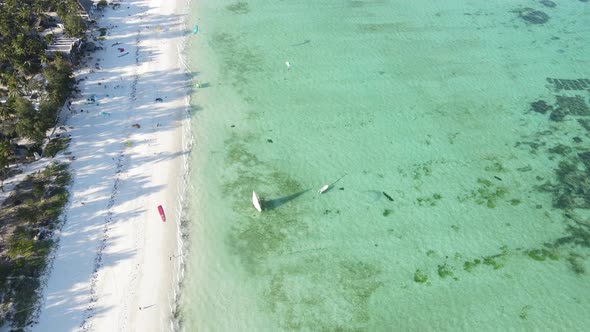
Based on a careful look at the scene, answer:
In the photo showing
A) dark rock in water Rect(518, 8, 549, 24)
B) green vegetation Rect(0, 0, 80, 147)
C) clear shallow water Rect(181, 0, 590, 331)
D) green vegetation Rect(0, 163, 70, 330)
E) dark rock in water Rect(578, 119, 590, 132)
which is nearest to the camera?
green vegetation Rect(0, 163, 70, 330)

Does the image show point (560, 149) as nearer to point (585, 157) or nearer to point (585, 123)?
point (585, 157)

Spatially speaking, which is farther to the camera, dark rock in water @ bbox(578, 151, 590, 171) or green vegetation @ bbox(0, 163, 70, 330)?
dark rock in water @ bbox(578, 151, 590, 171)

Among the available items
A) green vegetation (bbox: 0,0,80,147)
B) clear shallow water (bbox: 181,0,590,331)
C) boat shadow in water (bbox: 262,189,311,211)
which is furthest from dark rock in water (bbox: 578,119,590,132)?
green vegetation (bbox: 0,0,80,147)

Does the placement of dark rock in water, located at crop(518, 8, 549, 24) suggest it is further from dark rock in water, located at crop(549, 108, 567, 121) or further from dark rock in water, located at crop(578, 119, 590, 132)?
dark rock in water, located at crop(578, 119, 590, 132)

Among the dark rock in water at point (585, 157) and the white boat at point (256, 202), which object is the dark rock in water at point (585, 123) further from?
the white boat at point (256, 202)

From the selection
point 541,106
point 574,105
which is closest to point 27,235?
point 541,106

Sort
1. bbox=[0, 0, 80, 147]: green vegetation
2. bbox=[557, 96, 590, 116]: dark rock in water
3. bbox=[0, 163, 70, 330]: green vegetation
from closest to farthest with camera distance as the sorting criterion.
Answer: bbox=[0, 163, 70, 330]: green vegetation, bbox=[0, 0, 80, 147]: green vegetation, bbox=[557, 96, 590, 116]: dark rock in water

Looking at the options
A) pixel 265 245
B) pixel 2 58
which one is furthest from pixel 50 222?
pixel 2 58

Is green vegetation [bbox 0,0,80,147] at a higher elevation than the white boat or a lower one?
higher
